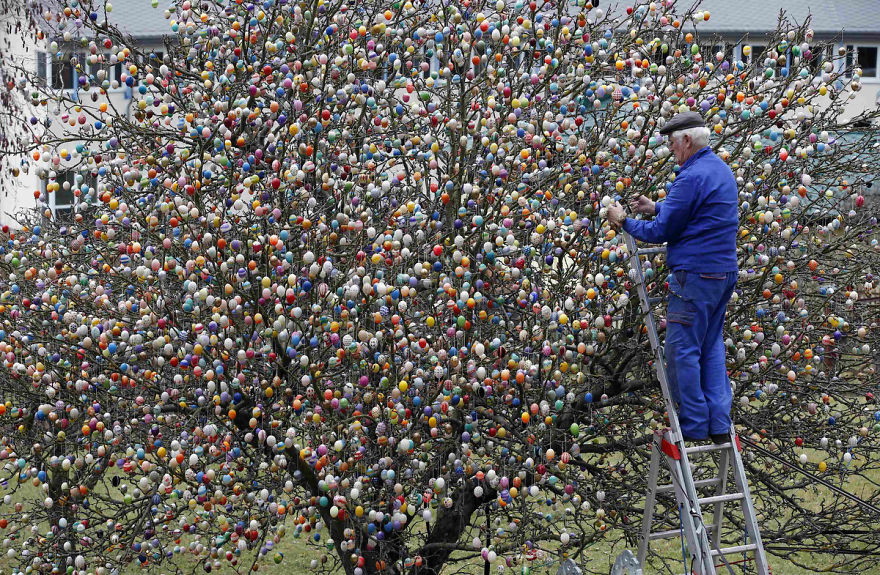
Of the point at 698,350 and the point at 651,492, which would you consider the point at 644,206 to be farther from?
the point at 651,492

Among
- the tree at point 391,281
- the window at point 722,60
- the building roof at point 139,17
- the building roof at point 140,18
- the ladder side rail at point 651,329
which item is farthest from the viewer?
the building roof at point 139,17

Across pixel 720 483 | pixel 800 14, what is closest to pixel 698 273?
pixel 720 483

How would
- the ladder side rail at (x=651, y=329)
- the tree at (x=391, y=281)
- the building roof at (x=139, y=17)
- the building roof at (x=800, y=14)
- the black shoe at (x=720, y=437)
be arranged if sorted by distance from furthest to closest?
the building roof at (x=800, y=14) < the building roof at (x=139, y=17) < the tree at (x=391, y=281) < the black shoe at (x=720, y=437) < the ladder side rail at (x=651, y=329)

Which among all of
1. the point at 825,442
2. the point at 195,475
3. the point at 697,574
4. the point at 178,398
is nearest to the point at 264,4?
the point at 178,398

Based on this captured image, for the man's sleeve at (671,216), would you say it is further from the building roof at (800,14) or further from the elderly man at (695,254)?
the building roof at (800,14)

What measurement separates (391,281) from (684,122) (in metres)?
1.85

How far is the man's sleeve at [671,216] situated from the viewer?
5.24 m

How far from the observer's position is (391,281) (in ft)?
18.6

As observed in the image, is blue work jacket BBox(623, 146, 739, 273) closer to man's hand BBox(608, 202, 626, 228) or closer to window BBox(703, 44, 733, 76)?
man's hand BBox(608, 202, 626, 228)

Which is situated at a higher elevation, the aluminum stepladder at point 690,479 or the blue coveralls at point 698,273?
the blue coveralls at point 698,273

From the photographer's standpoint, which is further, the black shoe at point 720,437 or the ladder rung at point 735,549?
the black shoe at point 720,437

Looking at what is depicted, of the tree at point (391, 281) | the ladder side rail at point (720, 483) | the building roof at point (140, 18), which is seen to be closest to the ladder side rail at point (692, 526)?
the ladder side rail at point (720, 483)

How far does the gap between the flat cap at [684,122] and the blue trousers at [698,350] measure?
78 centimetres

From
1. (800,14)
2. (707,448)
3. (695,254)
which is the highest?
(800,14)
